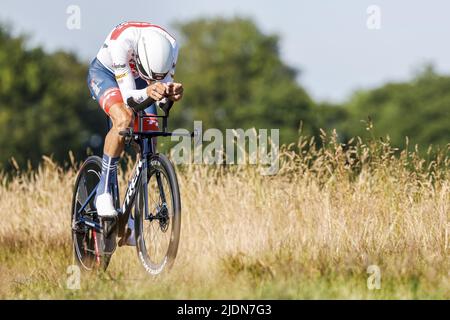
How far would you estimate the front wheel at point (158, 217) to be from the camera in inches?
280

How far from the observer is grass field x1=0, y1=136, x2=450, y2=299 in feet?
21.5

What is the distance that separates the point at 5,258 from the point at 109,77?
2.91m

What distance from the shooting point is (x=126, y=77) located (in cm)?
751

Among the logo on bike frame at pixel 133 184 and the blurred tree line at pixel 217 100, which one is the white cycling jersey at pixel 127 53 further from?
the blurred tree line at pixel 217 100

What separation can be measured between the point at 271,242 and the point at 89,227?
181 centimetres

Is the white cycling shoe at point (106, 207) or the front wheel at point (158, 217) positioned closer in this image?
the front wheel at point (158, 217)

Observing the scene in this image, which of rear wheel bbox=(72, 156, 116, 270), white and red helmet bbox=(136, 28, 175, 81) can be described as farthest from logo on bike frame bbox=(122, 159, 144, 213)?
white and red helmet bbox=(136, 28, 175, 81)

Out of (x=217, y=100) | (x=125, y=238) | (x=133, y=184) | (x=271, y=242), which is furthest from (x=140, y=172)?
(x=217, y=100)

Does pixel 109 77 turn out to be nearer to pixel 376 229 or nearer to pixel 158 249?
pixel 158 249

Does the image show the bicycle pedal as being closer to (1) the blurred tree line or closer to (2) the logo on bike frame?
(2) the logo on bike frame

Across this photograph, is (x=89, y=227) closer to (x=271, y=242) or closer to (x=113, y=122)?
(x=113, y=122)

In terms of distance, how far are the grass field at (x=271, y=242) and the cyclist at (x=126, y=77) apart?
0.87 metres

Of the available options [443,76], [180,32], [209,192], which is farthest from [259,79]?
[209,192]

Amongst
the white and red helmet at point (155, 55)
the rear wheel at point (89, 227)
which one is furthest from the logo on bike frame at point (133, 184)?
the white and red helmet at point (155, 55)
